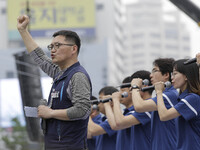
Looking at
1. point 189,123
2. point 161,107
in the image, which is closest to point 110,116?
point 161,107

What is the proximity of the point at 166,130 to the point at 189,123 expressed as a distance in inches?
27.1

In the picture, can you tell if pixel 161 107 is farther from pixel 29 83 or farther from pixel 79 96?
pixel 29 83

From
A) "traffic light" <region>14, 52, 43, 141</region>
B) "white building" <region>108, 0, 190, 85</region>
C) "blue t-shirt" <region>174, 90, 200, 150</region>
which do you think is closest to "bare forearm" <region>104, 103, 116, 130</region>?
"blue t-shirt" <region>174, 90, 200, 150</region>

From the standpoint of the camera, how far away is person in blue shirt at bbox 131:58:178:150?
16.6ft

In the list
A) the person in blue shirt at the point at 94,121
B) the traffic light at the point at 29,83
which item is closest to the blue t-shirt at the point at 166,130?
the person in blue shirt at the point at 94,121

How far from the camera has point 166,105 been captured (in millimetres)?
5066

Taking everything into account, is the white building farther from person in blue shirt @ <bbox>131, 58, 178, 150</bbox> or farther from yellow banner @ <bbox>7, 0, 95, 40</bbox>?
person in blue shirt @ <bbox>131, 58, 178, 150</bbox>

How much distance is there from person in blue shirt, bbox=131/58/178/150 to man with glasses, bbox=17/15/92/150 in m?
1.35

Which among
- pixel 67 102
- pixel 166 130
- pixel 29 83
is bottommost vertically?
pixel 29 83

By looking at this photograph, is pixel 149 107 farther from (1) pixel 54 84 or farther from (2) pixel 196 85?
(1) pixel 54 84

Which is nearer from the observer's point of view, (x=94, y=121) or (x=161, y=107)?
(x=161, y=107)

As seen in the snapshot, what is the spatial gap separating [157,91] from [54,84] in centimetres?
124

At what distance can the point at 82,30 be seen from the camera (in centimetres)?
8431

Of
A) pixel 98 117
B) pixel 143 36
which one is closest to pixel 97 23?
pixel 143 36
